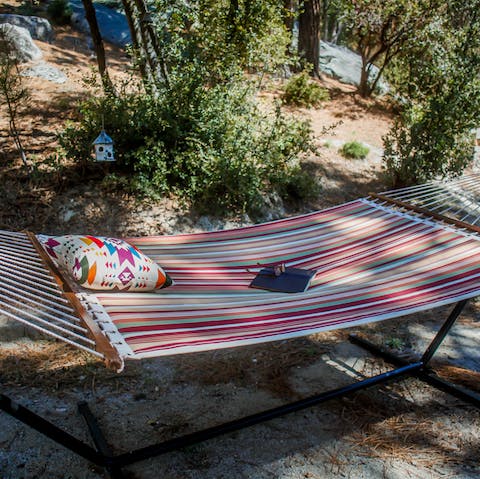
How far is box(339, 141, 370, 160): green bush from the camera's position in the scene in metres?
5.76

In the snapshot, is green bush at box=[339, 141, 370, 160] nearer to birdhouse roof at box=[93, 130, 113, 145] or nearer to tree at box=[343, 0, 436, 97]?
tree at box=[343, 0, 436, 97]

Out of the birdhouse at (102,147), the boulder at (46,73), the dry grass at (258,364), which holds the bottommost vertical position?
the dry grass at (258,364)

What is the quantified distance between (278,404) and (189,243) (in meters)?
0.83

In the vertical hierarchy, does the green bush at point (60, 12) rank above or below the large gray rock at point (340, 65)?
above

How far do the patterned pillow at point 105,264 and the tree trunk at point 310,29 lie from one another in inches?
246

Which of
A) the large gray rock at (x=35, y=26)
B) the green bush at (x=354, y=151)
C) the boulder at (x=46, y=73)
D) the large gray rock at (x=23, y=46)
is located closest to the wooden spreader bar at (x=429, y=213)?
the green bush at (x=354, y=151)

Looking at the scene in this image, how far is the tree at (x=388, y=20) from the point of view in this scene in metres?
6.70

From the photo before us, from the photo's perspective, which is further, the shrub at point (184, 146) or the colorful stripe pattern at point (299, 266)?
the shrub at point (184, 146)

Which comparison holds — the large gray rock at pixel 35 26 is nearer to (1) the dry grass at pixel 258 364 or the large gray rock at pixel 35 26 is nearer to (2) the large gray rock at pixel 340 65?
(2) the large gray rock at pixel 340 65

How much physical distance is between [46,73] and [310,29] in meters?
3.85

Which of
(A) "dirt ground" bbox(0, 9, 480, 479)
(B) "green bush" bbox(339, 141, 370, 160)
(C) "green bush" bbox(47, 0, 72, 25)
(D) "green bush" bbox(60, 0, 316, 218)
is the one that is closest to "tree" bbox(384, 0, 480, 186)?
(B) "green bush" bbox(339, 141, 370, 160)

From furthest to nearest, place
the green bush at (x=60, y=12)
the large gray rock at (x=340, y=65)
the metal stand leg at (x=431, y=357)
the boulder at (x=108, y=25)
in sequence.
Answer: the large gray rock at (x=340, y=65) → the boulder at (x=108, y=25) → the green bush at (x=60, y=12) → the metal stand leg at (x=431, y=357)

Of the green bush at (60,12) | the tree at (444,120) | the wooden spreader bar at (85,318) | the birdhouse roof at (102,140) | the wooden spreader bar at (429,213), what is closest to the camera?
the wooden spreader bar at (85,318)

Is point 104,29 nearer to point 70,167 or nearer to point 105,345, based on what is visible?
point 70,167
